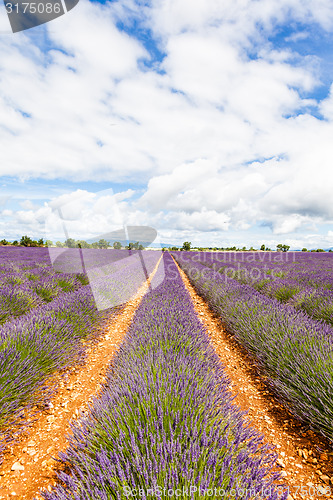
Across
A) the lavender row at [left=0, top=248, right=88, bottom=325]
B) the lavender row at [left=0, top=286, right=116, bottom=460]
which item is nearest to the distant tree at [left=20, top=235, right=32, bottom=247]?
the lavender row at [left=0, top=248, right=88, bottom=325]

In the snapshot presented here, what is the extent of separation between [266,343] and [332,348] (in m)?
0.75

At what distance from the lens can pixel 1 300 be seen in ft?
14.1

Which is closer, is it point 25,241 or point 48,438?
point 48,438

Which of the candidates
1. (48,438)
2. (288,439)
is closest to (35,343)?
(48,438)

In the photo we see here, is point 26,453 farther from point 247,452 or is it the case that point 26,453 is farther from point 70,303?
point 70,303

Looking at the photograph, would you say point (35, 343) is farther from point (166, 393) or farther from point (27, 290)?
point (27, 290)

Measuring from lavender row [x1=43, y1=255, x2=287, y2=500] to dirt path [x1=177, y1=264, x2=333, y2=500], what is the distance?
29 centimetres

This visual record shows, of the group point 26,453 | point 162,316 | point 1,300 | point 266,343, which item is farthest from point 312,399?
point 1,300

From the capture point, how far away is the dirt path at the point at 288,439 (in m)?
1.62

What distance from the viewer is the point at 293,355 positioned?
8.62 feet

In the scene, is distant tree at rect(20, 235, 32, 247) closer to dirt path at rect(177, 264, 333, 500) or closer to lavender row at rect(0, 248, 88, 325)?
lavender row at rect(0, 248, 88, 325)

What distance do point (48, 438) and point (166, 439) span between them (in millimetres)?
1426

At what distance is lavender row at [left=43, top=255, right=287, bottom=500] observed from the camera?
1056 millimetres

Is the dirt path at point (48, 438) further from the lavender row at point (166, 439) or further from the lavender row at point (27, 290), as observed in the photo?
the lavender row at point (27, 290)
